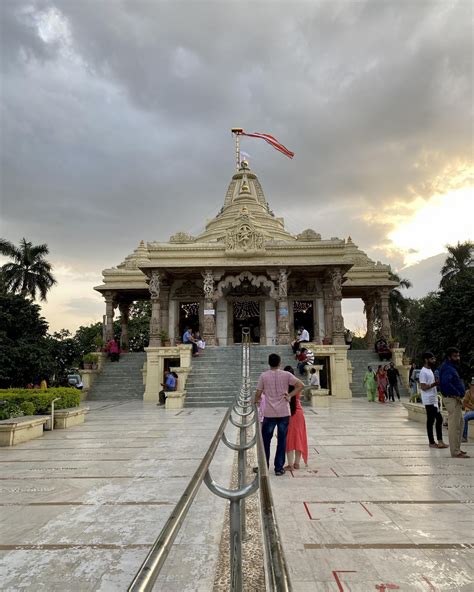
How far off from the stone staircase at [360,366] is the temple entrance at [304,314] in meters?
2.89

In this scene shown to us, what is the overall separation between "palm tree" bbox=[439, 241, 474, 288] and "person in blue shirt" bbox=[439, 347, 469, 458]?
2661 cm

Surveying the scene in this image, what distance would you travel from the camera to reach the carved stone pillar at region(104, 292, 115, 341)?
76.2 ft

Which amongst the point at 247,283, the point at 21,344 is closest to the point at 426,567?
the point at 21,344

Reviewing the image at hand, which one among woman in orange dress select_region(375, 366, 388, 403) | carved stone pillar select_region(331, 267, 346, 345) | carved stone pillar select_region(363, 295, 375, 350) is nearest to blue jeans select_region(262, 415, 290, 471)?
woman in orange dress select_region(375, 366, 388, 403)

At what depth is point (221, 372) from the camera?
16250 millimetres

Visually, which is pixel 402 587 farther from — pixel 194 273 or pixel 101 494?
pixel 194 273

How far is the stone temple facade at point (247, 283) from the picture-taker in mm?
20639

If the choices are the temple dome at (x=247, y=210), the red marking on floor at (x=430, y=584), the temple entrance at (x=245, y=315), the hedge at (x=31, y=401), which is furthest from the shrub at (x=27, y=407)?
the temple dome at (x=247, y=210)

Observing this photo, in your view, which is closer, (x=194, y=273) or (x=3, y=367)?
(x=3, y=367)

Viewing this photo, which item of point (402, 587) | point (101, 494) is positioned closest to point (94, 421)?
point (101, 494)

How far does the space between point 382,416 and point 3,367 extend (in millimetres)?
14955

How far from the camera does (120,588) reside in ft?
8.48

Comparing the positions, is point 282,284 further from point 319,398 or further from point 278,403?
point 278,403

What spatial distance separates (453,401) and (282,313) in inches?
542
